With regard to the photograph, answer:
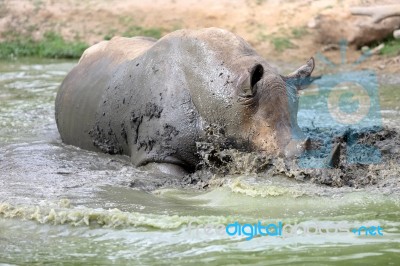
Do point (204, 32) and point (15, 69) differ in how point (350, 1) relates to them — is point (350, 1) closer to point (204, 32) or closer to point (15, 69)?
point (15, 69)

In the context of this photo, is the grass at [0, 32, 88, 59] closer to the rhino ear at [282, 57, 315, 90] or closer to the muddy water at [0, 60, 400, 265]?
the muddy water at [0, 60, 400, 265]

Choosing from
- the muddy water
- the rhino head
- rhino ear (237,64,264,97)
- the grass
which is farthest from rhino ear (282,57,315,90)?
the grass

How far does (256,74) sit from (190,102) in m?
0.67

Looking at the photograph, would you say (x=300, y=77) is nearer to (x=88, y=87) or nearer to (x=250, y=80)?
(x=250, y=80)

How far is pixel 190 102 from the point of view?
7410 mm

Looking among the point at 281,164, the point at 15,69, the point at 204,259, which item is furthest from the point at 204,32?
the point at 15,69

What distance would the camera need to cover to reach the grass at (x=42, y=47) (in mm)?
16344

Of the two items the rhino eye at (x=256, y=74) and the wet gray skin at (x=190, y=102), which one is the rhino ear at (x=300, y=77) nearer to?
the wet gray skin at (x=190, y=102)

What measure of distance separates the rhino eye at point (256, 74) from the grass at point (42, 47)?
9.46 metres

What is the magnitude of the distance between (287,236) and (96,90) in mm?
3895

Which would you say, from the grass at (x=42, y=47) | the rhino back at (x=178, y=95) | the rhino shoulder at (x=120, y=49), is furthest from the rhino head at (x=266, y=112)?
the grass at (x=42, y=47)

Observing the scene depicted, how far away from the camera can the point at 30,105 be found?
11.4 meters

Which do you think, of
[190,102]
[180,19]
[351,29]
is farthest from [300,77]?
[180,19]

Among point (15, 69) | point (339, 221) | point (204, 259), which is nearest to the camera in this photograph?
point (204, 259)
